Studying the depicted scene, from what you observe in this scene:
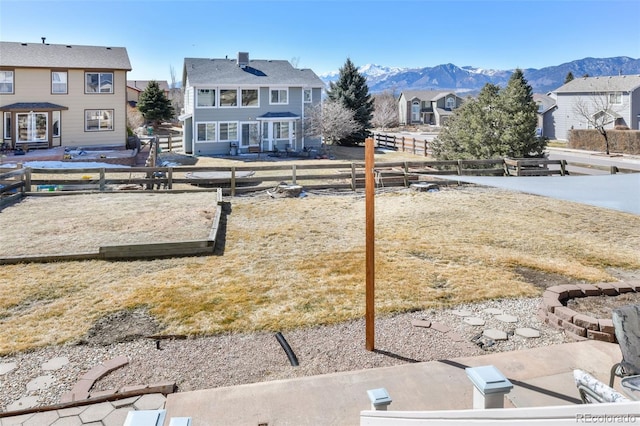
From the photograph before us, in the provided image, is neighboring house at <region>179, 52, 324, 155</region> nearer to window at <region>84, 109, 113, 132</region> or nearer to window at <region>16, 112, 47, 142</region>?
window at <region>84, 109, 113, 132</region>

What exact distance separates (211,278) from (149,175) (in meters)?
10.6

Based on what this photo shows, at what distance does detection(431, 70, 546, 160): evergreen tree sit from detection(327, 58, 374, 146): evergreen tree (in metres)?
16.9

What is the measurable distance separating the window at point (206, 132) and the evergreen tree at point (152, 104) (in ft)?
64.7

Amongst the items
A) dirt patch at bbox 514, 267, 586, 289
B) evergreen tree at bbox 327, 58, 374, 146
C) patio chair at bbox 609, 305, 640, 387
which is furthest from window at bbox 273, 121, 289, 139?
patio chair at bbox 609, 305, 640, 387

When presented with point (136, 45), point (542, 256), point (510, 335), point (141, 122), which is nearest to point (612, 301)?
point (510, 335)

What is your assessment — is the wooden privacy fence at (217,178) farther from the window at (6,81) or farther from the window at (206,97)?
the window at (6,81)

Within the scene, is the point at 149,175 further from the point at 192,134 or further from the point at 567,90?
the point at 567,90

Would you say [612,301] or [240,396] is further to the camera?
[612,301]

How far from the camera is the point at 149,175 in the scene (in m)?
16.5

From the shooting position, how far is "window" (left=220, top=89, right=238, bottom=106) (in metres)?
31.1

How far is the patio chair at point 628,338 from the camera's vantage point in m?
3.47

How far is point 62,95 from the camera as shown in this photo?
94.5 feet

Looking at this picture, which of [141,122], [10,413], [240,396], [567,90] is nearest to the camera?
[10,413]

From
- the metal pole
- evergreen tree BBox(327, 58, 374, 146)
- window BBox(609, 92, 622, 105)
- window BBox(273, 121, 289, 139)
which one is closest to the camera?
the metal pole
